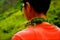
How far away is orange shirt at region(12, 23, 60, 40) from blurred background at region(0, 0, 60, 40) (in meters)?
4.36

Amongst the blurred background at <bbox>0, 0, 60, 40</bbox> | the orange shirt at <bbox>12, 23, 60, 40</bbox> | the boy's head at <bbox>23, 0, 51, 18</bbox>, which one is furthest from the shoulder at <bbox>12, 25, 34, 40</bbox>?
the blurred background at <bbox>0, 0, 60, 40</bbox>

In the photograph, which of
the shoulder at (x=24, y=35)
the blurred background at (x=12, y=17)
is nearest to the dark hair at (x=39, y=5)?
the shoulder at (x=24, y=35)

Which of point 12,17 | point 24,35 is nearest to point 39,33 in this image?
point 24,35

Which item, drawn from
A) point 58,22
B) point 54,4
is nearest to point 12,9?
point 54,4

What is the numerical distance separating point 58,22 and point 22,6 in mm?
4642

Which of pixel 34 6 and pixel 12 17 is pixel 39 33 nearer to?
pixel 34 6

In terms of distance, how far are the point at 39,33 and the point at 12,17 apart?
6630 mm

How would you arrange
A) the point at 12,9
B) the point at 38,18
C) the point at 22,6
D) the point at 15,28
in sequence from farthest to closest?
the point at 12,9 < the point at 15,28 < the point at 22,6 < the point at 38,18

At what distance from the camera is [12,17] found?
797cm

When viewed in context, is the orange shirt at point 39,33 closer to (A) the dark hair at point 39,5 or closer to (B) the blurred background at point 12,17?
(A) the dark hair at point 39,5

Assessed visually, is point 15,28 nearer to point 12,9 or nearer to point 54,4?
point 54,4

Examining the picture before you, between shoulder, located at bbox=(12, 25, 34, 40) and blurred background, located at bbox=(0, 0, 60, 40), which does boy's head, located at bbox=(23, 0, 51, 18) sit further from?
blurred background, located at bbox=(0, 0, 60, 40)

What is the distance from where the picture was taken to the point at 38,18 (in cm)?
140

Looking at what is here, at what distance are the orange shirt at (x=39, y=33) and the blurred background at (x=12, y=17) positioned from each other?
436 centimetres
